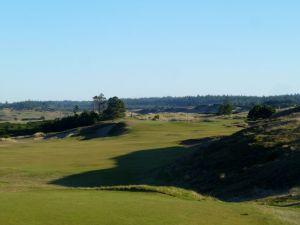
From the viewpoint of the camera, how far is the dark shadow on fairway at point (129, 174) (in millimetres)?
40000

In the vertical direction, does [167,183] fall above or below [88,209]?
below

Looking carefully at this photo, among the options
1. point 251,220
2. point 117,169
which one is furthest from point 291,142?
point 251,220

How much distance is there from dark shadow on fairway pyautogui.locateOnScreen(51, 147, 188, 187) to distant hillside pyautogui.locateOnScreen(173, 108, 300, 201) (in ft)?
7.04

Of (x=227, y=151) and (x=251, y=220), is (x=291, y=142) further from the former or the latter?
(x=251, y=220)

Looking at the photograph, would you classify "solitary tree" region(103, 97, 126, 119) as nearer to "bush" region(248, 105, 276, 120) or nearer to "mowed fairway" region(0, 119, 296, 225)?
"bush" region(248, 105, 276, 120)

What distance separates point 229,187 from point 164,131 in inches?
2110

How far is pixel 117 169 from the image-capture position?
45.7m

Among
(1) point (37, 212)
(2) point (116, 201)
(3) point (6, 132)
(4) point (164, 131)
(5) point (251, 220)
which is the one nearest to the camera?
(1) point (37, 212)

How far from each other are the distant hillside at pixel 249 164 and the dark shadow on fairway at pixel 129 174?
2.15 metres

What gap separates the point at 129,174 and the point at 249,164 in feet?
34.0

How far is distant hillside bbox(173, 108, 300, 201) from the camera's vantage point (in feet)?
106

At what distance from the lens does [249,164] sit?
3834cm

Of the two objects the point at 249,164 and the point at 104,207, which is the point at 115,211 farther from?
the point at 249,164

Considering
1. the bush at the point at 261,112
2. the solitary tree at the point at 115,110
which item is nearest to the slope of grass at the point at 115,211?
the bush at the point at 261,112
